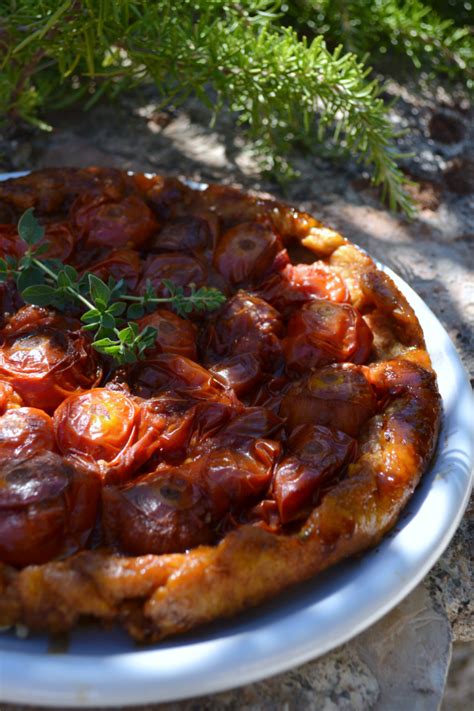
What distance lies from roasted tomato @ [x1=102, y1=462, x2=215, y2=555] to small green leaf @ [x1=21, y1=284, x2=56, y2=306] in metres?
0.80

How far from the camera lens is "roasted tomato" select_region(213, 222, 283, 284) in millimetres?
3193

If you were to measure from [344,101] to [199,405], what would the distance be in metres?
1.67

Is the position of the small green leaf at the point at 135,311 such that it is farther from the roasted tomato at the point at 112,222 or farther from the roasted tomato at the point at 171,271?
the roasted tomato at the point at 112,222

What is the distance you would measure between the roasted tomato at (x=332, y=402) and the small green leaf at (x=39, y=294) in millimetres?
893

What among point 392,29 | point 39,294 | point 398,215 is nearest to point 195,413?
point 39,294

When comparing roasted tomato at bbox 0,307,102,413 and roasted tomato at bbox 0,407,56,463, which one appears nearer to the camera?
roasted tomato at bbox 0,407,56,463

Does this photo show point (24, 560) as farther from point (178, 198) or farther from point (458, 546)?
point (178, 198)

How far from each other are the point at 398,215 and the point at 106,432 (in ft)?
8.32

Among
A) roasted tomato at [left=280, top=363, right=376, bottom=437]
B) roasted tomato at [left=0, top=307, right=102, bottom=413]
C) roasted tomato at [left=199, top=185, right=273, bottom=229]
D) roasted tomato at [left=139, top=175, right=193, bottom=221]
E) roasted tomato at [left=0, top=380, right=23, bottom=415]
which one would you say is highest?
roasted tomato at [left=280, top=363, right=376, bottom=437]

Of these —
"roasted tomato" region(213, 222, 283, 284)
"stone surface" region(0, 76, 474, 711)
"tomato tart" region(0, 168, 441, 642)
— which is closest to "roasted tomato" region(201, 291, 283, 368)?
"tomato tart" region(0, 168, 441, 642)

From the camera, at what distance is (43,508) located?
2230 millimetres

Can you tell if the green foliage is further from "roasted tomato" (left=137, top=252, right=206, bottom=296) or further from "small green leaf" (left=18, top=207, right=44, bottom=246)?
"small green leaf" (left=18, top=207, right=44, bottom=246)

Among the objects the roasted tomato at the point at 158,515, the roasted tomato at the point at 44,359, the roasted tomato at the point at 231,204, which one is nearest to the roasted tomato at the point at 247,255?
the roasted tomato at the point at 231,204

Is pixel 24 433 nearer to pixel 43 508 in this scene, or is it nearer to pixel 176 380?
pixel 43 508
